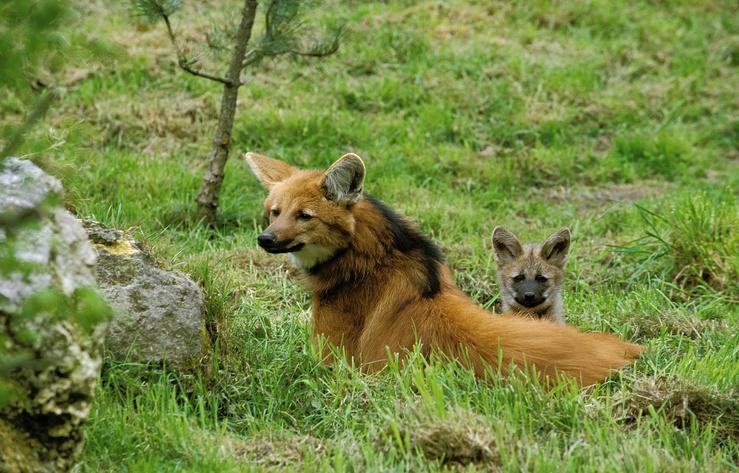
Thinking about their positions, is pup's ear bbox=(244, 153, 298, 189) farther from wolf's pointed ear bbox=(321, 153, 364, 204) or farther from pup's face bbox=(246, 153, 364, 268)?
wolf's pointed ear bbox=(321, 153, 364, 204)

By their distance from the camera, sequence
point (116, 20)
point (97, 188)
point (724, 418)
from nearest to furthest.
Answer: point (724, 418) → point (97, 188) → point (116, 20)

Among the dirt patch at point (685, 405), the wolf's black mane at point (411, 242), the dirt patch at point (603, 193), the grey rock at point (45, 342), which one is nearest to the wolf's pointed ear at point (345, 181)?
the wolf's black mane at point (411, 242)

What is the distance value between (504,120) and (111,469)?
663 cm

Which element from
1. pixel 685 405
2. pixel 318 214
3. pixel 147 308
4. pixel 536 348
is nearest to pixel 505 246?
pixel 318 214

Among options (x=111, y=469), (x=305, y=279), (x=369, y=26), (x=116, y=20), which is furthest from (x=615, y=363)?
(x=116, y=20)

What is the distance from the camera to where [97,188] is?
7410 mm

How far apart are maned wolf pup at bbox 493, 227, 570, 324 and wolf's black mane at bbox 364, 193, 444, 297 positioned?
0.92 meters

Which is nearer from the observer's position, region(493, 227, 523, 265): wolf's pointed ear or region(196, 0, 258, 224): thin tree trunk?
region(493, 227, 523, 265): wolf's pointed ear

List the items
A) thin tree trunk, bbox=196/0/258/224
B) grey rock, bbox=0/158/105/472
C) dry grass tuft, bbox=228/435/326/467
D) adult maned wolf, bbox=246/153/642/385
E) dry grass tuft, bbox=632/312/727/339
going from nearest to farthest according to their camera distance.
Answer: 1. grey rock, bbox=0/158/105/472
2. dry grass tuft, bbox=228/435/326/467
3. adult maned wolf, bbox=246/153/642/385
4. dry grass tuft, bbox=632/312/727/339
5. thin tree trunk, bbox=196/0/258/224

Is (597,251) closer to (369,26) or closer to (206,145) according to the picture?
(206,145)

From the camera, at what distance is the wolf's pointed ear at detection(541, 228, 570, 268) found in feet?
20.1

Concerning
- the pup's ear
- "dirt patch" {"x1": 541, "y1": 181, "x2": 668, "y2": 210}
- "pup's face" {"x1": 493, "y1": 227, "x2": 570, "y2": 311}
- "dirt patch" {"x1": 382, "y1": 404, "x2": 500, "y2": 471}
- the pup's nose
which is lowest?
"dirt patch" {"x1": 382, "y1": 404, "x2": 500, "y2": 471}

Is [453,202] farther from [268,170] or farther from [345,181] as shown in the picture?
[345,181]

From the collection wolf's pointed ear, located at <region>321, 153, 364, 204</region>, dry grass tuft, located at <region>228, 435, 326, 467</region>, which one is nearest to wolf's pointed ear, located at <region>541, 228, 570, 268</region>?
wolf's pointed ear, located at <region>321, 153, 364, 204</region>
